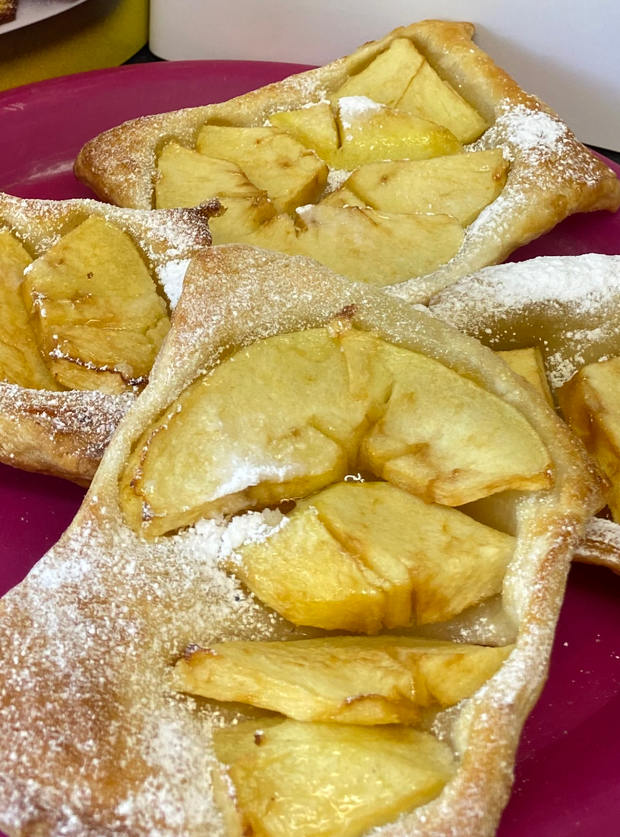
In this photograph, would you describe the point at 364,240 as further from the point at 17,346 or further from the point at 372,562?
the point at 372,562

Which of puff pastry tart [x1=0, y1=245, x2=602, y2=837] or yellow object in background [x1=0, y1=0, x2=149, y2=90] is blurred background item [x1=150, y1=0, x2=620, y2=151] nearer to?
yellow object in background [x1=0, y1=0, x2=149, y2=90]

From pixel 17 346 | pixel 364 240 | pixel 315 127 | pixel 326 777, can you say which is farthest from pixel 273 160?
pixel 326 777

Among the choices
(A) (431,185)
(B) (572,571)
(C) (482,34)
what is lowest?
(B) (572,571)

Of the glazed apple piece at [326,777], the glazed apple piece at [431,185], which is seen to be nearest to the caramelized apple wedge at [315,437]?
the glazed apple piece at [326,777]

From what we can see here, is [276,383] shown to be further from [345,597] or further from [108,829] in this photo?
[108,829]

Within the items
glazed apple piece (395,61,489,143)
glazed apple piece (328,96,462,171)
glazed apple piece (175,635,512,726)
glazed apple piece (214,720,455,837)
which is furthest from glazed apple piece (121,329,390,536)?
glazed apple piece (395,61,489,143)
